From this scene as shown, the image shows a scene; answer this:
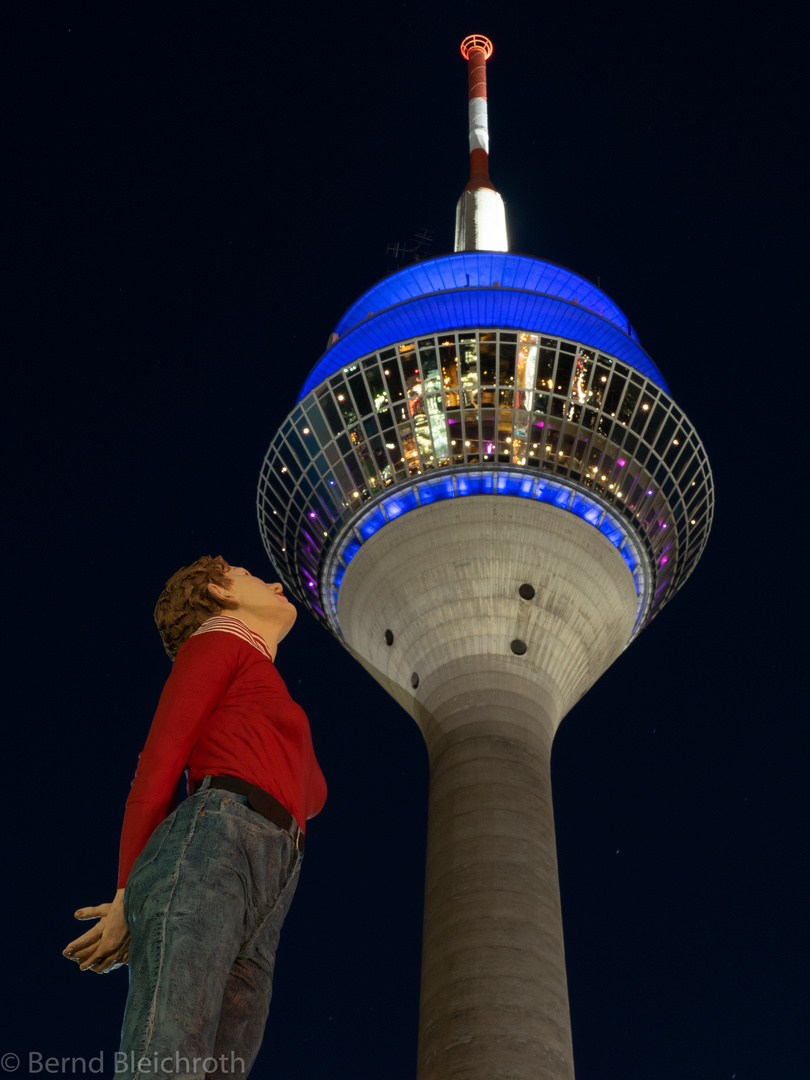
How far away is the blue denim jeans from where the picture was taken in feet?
16.9

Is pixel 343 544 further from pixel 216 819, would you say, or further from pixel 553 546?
pixel 216 819

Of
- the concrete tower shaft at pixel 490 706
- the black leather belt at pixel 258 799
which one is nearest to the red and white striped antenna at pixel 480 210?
the concrete tower shaft at pixel 490 706

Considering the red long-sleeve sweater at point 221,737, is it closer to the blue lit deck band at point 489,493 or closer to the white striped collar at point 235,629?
the white striped collar at point 235,629

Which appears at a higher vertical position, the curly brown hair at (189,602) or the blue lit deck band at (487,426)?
the blue lit deck band at (487,426)

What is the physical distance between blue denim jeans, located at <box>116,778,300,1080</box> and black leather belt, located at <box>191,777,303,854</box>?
0.04 metres

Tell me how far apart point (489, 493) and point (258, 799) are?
27.9 metres

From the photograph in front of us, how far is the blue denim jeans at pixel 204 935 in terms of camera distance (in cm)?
516

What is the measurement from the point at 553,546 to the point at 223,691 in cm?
2671

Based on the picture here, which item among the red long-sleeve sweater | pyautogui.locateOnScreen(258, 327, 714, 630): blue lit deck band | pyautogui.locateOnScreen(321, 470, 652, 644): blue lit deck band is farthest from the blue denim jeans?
pyautogui.locateOnScreen(258, 327, 714, 630): blue lit deck band

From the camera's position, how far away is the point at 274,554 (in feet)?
130

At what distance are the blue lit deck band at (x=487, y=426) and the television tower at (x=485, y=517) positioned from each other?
0.21ft

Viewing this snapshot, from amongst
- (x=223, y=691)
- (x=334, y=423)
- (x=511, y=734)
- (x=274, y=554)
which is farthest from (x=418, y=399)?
(x=223, y=691)

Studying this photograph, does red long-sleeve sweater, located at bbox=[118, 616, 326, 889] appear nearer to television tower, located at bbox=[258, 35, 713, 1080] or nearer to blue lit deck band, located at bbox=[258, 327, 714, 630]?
television tower, located at bbox=[258, 35, 713, 1080]

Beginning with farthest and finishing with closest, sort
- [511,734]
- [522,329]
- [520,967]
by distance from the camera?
[522,329] < [511,734] < [520,967]
